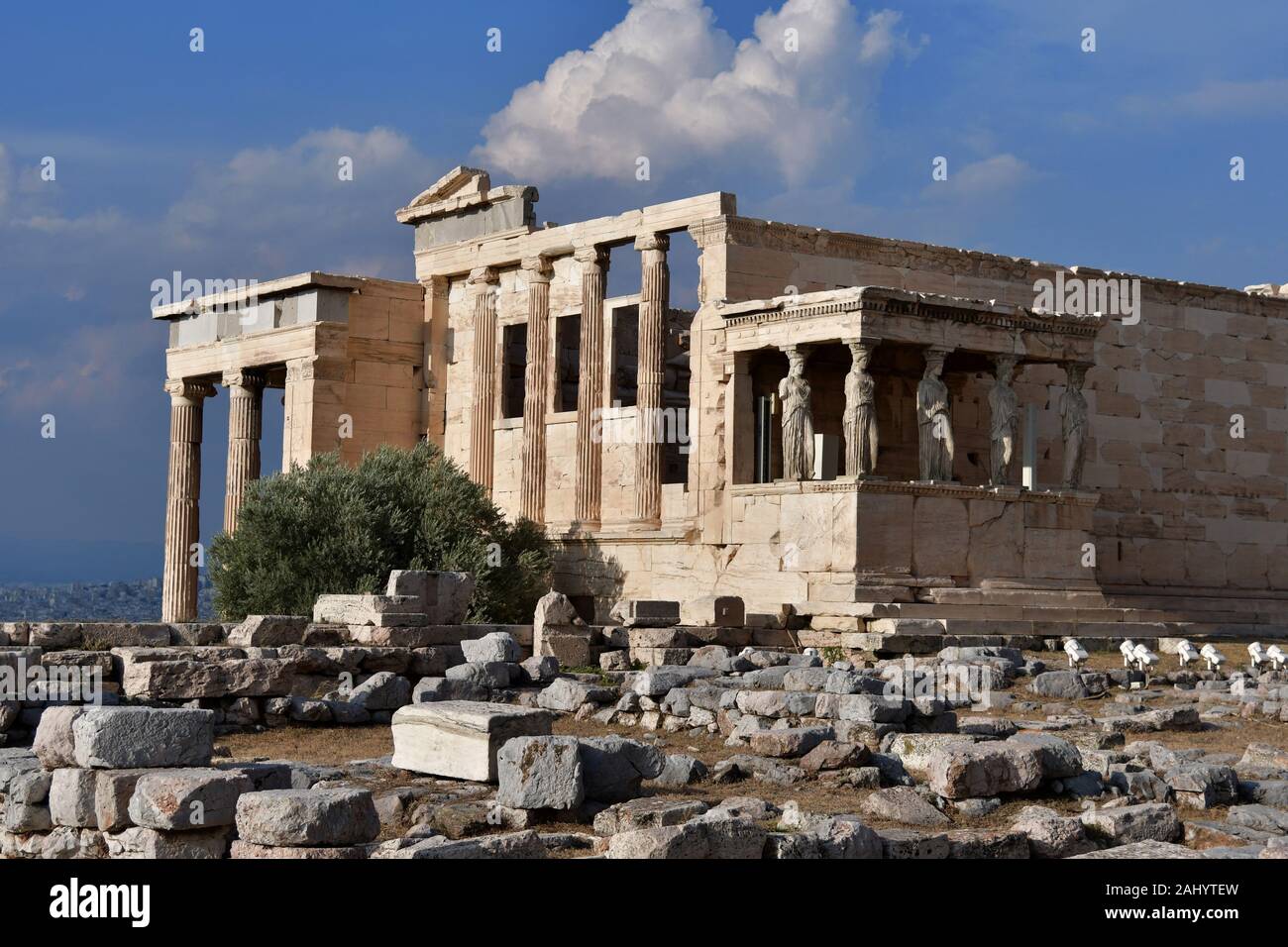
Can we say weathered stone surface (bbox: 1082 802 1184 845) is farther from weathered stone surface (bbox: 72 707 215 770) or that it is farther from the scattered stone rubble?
weathered stone surface (bbox: 72 707 215 770)

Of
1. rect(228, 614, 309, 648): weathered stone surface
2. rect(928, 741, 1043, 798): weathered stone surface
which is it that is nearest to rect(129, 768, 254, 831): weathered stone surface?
rect(928, 741, 1043, 798): weathered stone surface

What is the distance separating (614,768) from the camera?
34.3 feet

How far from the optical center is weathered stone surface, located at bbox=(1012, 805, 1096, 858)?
930 cm

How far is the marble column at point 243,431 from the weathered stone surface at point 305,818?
71.9ft

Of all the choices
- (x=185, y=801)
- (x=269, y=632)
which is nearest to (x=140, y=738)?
(x=185, y=801)

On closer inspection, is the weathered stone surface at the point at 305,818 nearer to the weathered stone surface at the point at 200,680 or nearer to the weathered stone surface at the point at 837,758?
the weathered stone surface at the point at 837,758

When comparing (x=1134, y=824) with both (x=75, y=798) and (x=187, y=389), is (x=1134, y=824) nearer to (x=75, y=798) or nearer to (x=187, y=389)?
(x=75, y=798)

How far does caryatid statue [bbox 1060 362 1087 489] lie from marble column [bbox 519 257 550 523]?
7443 millimetres

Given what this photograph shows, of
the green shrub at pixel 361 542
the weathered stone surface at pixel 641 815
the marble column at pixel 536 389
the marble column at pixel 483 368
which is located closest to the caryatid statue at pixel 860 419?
the green shrub at pixel 361 542

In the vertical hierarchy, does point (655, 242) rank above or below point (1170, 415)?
above

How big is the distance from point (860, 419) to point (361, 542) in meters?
6.37

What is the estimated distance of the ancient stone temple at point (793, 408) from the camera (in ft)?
74.2

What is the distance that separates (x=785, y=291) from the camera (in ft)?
81.5
